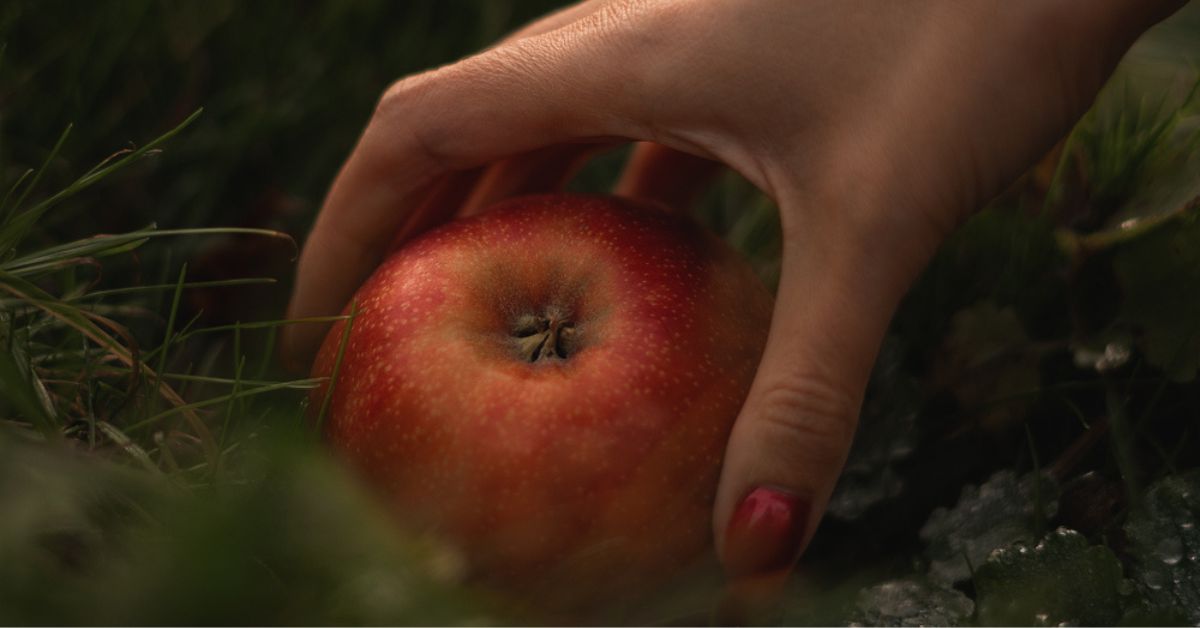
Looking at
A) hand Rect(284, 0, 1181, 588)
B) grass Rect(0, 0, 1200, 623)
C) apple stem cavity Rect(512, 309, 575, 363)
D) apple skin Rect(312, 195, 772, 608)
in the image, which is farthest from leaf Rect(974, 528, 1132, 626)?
apple stem cavity Rect(512, 309, 575, 363)

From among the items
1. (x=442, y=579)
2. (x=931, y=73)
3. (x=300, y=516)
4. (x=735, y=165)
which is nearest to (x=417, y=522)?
(x=442, y=579)

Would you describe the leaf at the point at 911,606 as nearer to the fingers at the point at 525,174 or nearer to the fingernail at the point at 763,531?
the fingernail at the point at 763,531

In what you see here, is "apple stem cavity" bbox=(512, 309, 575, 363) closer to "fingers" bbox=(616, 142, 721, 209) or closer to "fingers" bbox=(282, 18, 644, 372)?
"fingers" bbox=(282, 18, 644, 372)

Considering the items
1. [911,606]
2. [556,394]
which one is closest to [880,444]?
[911,606]

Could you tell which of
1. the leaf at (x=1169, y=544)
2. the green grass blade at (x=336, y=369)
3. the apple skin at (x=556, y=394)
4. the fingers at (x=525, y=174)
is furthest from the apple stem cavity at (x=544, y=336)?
the leaf at (x=1169, y=544)

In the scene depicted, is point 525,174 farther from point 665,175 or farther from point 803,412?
point 803,412

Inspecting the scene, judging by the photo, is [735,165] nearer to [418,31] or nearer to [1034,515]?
[1034,515]
